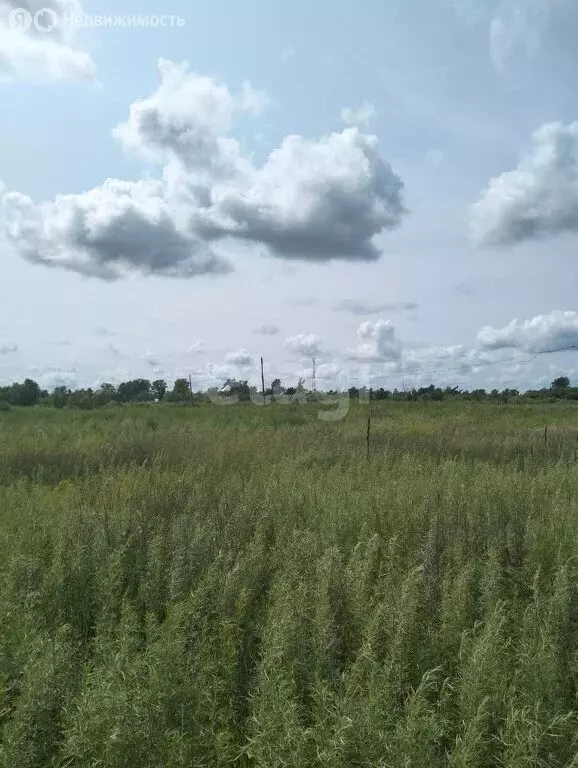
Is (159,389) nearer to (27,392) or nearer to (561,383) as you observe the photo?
→ (27,392)

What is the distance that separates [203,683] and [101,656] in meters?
0.75

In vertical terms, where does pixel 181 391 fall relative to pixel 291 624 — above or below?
above

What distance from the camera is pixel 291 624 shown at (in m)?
3.64

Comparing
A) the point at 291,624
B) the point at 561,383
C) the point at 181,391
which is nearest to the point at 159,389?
the point at 181,391

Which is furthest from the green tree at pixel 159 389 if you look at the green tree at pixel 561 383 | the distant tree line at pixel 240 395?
the green tree at pixel 561 383

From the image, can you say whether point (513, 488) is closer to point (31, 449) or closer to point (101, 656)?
point (101, 656)

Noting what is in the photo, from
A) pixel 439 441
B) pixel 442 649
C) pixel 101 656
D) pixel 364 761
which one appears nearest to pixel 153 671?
pixel 101 656

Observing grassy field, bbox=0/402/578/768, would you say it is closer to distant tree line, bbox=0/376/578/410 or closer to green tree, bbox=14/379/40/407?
distant tree line, bbox=0/376/578/410

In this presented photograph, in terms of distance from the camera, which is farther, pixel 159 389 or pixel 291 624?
pixel 159 389

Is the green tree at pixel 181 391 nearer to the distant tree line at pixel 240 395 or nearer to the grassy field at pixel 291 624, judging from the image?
the distant tree line at pixel 240 395

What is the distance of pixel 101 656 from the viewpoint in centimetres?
364

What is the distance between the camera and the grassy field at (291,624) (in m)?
2.82

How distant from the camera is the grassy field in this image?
282 cm

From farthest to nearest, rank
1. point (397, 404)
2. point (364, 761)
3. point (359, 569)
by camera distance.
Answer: point (397, 404)
point (359, 569)
point (364, 761)
